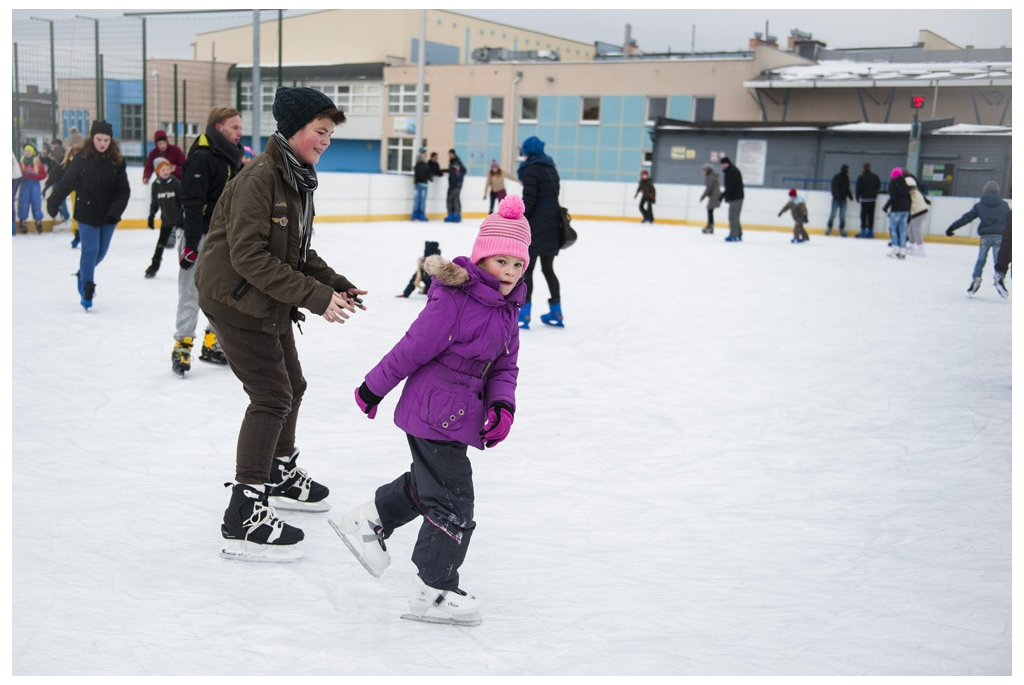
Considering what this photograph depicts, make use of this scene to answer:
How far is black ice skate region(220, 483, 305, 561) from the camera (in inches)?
114

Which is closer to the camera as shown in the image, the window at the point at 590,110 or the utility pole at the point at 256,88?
the utility pole at the point at 256,88

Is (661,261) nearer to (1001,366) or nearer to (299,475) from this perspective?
(1001,366)

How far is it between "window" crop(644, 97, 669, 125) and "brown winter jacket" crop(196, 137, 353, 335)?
31642mm

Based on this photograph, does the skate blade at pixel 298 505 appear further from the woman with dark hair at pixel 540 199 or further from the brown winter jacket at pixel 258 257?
the woman with dark hair at pixel 540 199

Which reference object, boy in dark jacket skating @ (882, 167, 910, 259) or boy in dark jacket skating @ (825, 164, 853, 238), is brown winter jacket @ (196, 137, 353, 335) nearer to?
boy in dark jacket skating @ (882, 167, 910, 259)

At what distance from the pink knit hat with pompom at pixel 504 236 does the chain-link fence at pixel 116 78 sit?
10.7m

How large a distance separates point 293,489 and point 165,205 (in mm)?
5425

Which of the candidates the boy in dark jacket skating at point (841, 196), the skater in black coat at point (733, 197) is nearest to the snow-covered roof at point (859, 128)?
the boy in dark jacket skating at point (841, 196)

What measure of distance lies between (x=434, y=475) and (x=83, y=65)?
12340 mm

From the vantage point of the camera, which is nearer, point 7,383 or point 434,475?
point 7,383

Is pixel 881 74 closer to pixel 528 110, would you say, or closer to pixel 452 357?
pixel 528 110

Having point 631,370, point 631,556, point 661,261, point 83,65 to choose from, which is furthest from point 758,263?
point 631,556

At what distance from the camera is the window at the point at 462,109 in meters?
36.9
